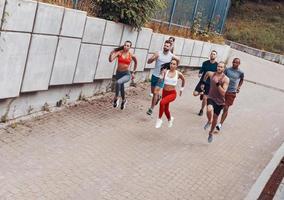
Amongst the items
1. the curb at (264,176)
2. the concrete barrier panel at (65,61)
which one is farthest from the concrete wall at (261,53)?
the concrete barrier panel at (65,61)

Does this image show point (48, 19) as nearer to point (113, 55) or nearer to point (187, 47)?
point (113, 55)

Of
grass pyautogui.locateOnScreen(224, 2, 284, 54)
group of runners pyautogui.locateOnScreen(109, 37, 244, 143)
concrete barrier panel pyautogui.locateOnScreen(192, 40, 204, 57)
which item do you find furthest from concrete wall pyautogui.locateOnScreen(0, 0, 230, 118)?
grass pyautogui.locateOnScreen(224, 2, 284, 54)

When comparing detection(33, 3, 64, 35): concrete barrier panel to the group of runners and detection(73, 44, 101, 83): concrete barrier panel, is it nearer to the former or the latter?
detection(73, 44, 101, 83): concrete barrier panel

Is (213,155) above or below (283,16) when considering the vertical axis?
below

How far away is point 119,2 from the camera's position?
43.7 feet

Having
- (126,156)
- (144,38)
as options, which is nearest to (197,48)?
(144,38)

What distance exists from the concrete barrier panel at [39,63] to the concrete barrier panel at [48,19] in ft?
0.43

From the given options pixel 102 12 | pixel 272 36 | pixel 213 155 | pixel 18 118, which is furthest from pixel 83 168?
pixel 272 36

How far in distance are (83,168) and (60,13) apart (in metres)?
3.39

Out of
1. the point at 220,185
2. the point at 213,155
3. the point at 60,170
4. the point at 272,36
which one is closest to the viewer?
the point at 60,170

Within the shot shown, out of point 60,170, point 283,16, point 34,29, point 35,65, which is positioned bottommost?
point 60,170

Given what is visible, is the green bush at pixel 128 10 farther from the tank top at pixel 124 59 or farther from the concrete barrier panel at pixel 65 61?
the concrete barrier panel at pixel 65 61

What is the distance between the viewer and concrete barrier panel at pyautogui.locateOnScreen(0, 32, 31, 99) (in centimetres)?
900

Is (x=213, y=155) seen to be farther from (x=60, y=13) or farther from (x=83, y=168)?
(x=60, y=13)
